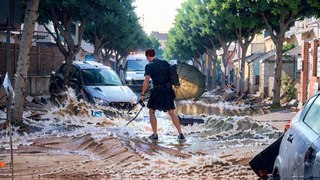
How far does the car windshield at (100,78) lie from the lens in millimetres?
17109

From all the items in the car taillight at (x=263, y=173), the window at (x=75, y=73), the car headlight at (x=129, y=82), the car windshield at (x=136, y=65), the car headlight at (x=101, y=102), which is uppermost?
the car windshield at (x=136, y=65)

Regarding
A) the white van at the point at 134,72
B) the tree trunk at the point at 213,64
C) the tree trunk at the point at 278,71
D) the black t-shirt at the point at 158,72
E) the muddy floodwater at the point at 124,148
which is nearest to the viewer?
the muddy floodwater at the point at 124,148

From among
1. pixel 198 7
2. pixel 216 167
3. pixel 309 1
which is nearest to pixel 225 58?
pixel 198 7

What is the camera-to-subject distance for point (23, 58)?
1184cm

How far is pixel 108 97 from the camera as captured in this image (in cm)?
1535

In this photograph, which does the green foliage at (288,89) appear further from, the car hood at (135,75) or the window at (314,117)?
the window at (314,117)

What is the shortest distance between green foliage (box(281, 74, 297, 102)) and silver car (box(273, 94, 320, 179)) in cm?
2028

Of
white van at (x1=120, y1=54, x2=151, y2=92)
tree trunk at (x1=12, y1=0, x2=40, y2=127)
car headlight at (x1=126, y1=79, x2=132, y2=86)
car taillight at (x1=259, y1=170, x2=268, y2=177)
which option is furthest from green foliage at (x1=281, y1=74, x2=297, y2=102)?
car taillight at (x1=259, y1=170, x2=268, y2=177)

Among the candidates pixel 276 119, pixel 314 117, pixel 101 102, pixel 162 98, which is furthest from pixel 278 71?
pixel 314 117

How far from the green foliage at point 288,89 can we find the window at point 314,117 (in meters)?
20.5

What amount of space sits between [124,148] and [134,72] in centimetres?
2519

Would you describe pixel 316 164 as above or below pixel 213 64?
below

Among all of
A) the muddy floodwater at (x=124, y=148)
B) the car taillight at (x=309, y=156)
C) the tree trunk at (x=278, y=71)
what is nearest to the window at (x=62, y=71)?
the muddy floodwater at (x=124, y=148)

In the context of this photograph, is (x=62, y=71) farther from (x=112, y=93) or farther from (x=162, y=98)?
(x=162, y=98)
